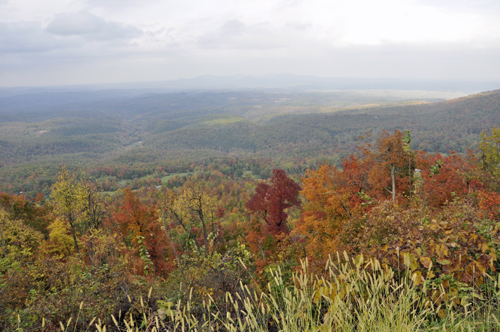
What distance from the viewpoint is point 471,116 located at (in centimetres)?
13675

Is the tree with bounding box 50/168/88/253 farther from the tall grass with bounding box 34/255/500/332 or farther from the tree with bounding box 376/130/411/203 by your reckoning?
the tree with bounding box 376/130/411/203

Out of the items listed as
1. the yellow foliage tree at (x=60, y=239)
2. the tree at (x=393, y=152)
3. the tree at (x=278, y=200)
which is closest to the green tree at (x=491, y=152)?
the tree at (x=393, y=152)

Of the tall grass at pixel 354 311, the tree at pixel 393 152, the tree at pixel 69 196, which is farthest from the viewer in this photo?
the tree at pixel 69 196

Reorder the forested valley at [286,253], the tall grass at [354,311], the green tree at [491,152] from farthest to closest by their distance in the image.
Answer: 1. the green tree at [491,152]
2. the forested valley at [286,253]
3. the tall grass at [354,311]

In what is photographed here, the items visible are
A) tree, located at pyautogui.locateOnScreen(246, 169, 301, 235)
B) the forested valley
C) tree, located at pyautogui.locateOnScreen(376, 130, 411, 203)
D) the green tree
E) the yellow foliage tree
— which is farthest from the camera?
the yellow foliage tree

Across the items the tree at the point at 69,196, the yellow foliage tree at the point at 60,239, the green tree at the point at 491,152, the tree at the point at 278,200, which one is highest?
the green tree at the point at 491,152

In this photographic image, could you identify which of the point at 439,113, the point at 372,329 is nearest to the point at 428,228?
the point at 372,329

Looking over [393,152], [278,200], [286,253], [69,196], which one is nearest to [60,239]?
[69,196]

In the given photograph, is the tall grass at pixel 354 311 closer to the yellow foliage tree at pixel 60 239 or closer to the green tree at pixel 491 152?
the green tree at pixel 491 152

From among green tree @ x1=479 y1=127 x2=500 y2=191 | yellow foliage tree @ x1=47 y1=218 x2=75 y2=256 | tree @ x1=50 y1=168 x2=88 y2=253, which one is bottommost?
yellow foliage tree @ x1=47 y1=218 x2=75 y2=256

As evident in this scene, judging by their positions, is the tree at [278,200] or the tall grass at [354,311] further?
the tree at [278,200]

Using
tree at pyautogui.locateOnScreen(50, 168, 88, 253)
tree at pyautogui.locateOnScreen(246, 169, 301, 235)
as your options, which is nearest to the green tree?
tree at pyautogui.locateOnScreen(246, 169, 301, 235)

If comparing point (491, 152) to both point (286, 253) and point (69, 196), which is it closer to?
point (286, 253)

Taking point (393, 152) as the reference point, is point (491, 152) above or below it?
below
